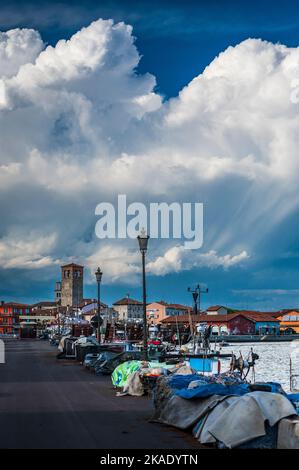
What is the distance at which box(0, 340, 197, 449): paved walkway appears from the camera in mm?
11625

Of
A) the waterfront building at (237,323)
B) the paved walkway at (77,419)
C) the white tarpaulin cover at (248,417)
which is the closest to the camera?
the white tarpaulin cover at (248,417)

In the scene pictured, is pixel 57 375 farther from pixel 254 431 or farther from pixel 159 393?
pixel 254 431

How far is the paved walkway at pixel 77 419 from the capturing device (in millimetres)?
11625

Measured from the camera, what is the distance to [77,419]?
47.3 feet

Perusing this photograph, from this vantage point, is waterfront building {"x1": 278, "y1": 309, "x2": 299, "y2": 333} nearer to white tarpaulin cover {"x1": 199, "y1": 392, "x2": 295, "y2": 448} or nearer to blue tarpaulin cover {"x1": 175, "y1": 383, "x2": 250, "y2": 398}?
blue tarpaulin cover {"x1": 175, "y1": 383, "x2": 250, "y2": 398}

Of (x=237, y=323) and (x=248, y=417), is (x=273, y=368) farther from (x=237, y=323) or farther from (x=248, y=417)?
(x=237, y=323)

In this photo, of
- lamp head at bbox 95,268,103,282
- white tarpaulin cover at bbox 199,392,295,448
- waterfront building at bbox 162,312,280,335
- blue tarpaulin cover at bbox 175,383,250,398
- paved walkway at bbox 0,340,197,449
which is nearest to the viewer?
white tarpaulin cover at bbox 199,392,295,448

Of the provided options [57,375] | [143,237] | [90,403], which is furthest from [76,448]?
[57,375]

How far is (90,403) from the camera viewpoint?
17703mm

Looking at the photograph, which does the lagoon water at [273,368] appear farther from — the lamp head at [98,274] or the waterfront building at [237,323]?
the waterfront building at [237,323]

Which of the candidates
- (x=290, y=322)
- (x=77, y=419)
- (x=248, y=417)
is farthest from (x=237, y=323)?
(x=248, y=417)

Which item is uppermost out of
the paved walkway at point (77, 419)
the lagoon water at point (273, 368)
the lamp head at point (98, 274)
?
the lamp head at point (98, 274)

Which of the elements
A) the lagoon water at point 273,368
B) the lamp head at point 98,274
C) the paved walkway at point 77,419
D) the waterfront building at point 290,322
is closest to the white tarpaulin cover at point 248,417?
the paved walkway at point 77,419

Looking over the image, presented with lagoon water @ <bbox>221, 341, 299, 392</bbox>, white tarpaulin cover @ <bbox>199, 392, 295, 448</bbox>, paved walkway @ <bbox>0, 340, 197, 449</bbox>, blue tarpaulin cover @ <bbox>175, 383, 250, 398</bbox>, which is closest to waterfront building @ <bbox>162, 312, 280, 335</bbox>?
lagoon water @ <bbox>221, 341, 299, 392</bbox>
